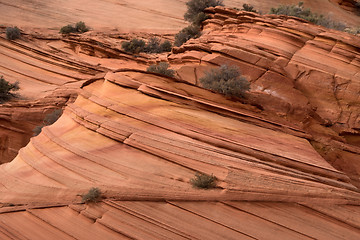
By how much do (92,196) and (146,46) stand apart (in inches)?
525

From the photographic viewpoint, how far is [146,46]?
18172 mm

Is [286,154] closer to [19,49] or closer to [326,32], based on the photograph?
[326,32]

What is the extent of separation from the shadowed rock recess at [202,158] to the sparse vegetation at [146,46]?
7377 mm

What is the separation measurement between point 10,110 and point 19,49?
6.54 metres

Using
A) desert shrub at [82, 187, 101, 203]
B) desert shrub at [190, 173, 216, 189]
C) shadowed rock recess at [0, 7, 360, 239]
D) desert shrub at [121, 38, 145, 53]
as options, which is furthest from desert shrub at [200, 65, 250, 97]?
desert shrub at [121, 38, 145, 53]

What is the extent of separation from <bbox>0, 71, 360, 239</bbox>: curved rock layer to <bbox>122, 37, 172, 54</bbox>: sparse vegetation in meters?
9.45

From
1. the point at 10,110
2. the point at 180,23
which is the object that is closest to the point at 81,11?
the point at 180,23

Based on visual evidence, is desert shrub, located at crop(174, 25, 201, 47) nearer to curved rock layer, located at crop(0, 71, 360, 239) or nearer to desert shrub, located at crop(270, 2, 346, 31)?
desert shrub, located at crop(270, 2, 346, 31)

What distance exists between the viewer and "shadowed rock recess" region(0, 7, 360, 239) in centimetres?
596

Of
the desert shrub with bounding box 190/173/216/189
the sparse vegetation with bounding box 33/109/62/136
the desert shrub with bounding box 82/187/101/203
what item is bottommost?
the sparse vegetation with bounding box 33/109/62/136

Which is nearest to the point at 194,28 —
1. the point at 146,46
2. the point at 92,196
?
the point at 146,46

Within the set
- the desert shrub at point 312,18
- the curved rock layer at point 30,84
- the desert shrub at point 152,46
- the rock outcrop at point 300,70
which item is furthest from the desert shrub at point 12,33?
the desert shrub at point 312,18

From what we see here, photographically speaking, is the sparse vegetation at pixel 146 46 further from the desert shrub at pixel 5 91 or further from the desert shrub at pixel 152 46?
the desert shrub at pixel 5 91

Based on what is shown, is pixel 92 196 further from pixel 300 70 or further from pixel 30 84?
pixel 30 84
